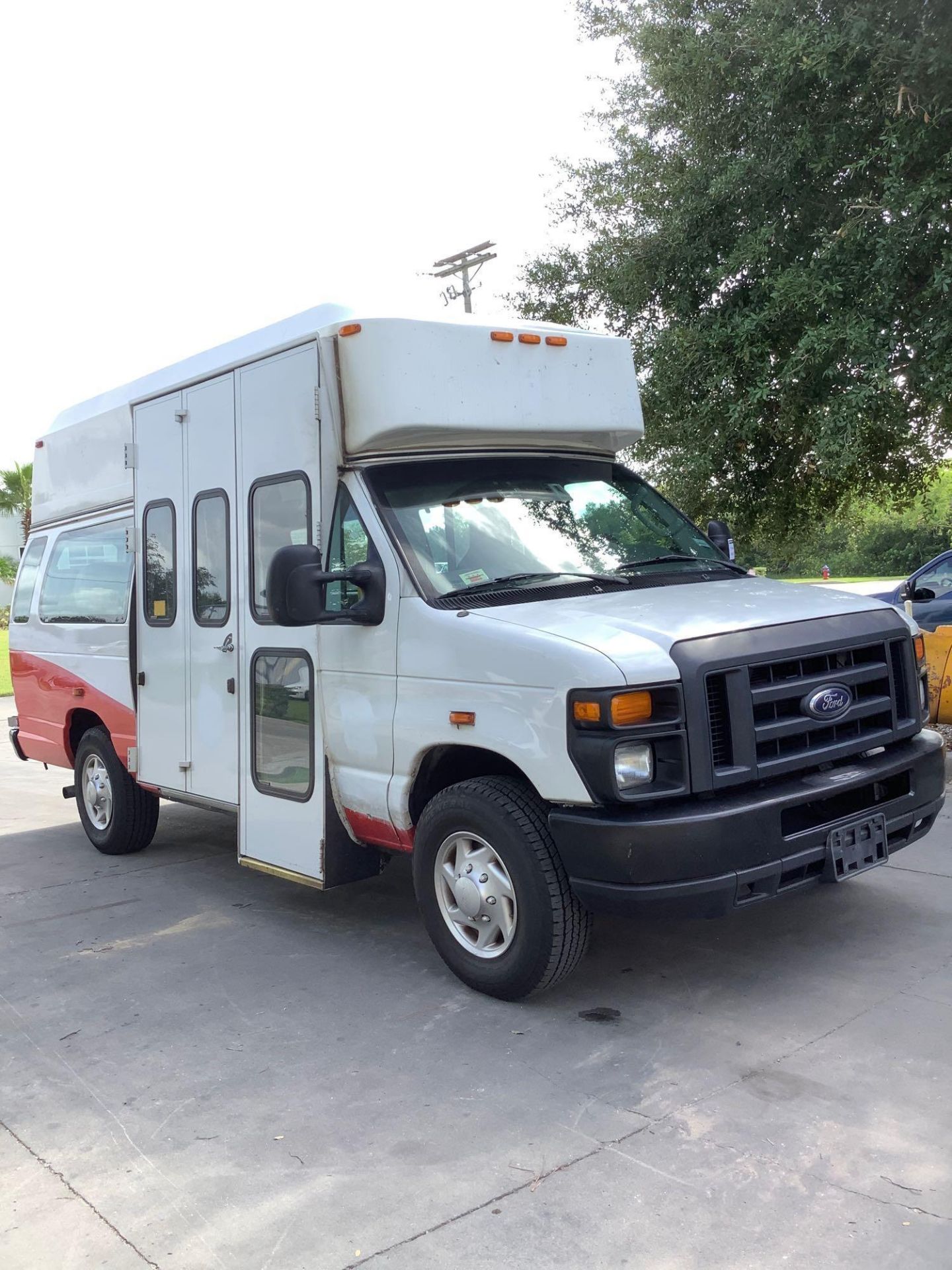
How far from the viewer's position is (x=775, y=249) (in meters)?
10.8

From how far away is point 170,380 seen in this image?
6.77 meters

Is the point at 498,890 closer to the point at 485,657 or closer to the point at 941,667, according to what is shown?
the point at 485,657

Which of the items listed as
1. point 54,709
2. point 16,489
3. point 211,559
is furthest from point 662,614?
point 16,489

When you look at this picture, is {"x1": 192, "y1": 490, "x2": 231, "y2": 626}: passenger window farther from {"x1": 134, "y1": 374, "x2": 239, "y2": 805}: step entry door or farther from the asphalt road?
the asphalt road

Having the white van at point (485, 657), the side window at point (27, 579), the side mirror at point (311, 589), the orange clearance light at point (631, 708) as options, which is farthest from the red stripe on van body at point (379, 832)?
the side window at point (27, 579)

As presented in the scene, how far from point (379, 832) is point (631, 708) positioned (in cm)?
165

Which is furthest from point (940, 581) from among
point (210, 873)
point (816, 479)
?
point (210, 873)

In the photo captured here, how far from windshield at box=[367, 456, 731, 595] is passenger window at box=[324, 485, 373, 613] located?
0.56 feet

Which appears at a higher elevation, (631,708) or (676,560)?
(676,560)

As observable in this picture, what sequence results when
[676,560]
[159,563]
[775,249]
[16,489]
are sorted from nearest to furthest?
[676,560] → [159,563] → [775,249] → [16,489]

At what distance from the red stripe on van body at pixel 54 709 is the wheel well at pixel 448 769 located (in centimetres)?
286

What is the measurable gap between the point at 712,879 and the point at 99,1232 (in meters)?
2.27

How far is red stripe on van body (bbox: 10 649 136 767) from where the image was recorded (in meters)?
7.54

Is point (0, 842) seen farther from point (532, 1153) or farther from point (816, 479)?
point (816, 479)
